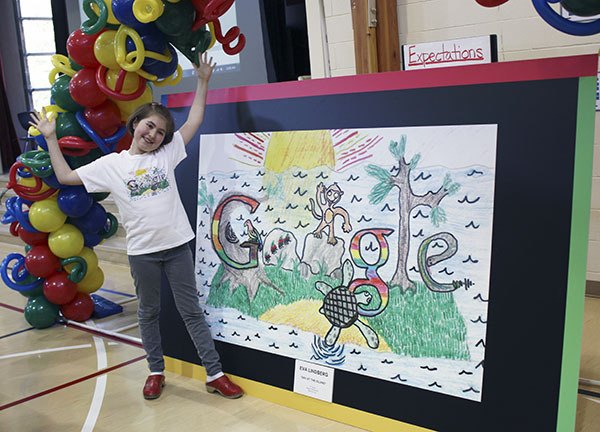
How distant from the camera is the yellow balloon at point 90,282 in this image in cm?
344

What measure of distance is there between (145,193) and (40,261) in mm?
1202

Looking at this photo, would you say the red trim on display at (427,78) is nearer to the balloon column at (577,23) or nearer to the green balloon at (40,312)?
the balloon column at (577,23)

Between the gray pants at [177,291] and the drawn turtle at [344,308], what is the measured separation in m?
0.50

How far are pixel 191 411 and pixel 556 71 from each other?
160cm

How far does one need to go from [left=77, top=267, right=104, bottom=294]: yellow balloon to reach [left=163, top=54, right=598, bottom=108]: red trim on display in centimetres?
139

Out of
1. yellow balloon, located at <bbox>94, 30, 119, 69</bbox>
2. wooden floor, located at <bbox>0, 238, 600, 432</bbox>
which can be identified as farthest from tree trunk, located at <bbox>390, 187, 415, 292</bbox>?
yellow balloon, located at <bbox>94, 30, 119, 69</bbox>

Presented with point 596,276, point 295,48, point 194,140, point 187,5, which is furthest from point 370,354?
point 295,48

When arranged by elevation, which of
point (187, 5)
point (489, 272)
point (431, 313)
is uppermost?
point (187, 5)

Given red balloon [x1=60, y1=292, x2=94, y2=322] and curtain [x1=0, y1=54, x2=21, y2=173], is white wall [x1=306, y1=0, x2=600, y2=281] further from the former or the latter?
curtain [x1=0, y1=54, x2=21, y2=173]

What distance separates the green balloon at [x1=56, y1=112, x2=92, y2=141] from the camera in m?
2.99

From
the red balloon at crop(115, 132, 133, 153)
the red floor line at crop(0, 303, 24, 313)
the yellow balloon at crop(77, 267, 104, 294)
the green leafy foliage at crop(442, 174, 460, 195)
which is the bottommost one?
the red floor line at crop(0, 303, 24, 313)

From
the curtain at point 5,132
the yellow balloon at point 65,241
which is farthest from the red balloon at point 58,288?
the curtain at point 5,132

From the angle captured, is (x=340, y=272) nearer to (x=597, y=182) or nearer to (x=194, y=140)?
(x=194, y=140)

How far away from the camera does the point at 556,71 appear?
5.53ft
